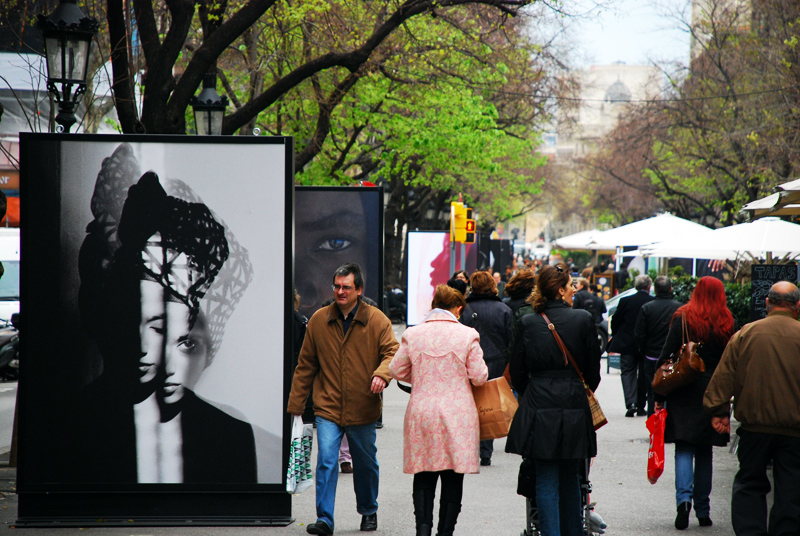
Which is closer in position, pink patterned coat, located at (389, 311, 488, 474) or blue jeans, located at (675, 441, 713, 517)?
pink patterned coat, located at (389, 311, 488, 474)

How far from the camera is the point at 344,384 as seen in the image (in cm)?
663

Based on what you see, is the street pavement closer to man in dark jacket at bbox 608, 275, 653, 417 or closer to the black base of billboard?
the black base of billboard

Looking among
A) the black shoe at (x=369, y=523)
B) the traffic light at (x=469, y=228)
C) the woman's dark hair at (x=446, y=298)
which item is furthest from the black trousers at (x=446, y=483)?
the traffic light at (x=469, y=228)

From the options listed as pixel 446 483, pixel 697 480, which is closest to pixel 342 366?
pixel 446 483

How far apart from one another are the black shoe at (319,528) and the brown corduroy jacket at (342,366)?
28.2 inches

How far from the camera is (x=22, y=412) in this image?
6668 millimetres

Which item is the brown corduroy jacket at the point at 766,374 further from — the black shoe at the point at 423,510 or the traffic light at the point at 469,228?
the traffic light at the point at 469,228

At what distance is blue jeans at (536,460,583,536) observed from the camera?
19.0 feet

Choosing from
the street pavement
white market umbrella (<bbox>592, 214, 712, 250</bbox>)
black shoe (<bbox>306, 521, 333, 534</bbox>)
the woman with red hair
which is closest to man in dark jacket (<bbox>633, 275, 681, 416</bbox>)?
the street pavement

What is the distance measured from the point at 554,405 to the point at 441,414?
29.1 inches

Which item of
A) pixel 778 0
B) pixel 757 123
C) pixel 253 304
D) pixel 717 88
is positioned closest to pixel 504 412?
pixel 253 304

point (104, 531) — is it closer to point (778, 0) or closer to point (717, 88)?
point (778, 0)

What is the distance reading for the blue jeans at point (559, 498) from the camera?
5797 mm

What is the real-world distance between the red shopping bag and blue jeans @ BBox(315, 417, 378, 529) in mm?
2060
